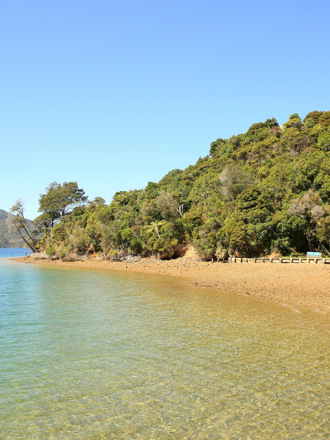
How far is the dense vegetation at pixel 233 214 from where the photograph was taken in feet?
124

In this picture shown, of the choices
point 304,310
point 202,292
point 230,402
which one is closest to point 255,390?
point 230,402

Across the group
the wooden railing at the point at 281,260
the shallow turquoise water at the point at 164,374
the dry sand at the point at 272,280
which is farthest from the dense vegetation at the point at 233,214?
the shallow turquoise water at the point at 164,374

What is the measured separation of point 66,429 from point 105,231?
171 ft

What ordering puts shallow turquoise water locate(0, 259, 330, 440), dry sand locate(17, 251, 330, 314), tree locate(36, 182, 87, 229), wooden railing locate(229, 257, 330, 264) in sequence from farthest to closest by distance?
tree locate(36, 182, 87, 229) < wooden railing locate(229, 257, 330, 264) < dry sand locate(17, 251, 330, 314) < shallow turquoise water locate(0, 259, 330, 440)

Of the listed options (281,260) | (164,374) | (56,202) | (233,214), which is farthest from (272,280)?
(56,202)

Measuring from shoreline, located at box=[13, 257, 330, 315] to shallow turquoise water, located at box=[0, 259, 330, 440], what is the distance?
2.95 metres

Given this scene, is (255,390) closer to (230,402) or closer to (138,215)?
(230,402)

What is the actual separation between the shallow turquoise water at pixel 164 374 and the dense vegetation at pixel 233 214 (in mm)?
21549

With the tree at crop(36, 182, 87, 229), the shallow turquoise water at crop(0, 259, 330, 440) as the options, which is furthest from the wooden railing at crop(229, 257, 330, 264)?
the tree at crop(36, 182, 87, 229)

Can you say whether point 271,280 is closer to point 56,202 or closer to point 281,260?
point 281,260

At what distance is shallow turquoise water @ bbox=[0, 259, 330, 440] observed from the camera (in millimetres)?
6973

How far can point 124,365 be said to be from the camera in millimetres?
10148

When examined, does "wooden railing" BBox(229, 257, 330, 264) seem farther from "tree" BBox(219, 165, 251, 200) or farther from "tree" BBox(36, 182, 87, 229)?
"tree" BBox(36, 182, 87, 229)

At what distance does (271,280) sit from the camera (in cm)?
2542
